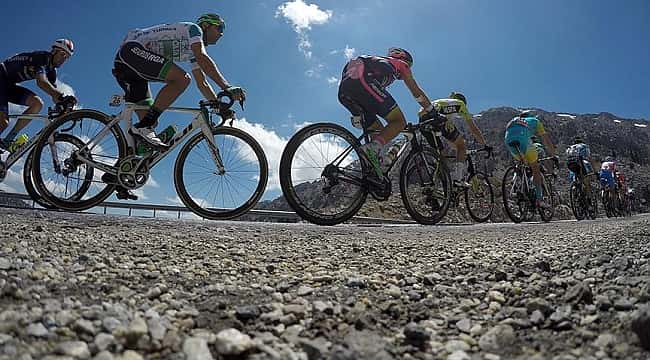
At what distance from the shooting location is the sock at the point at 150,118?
5000 millimetres

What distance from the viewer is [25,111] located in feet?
21.4

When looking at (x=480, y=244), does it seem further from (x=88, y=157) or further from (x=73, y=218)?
(x=88, y=157)

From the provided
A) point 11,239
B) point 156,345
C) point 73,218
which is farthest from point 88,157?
point 156,345

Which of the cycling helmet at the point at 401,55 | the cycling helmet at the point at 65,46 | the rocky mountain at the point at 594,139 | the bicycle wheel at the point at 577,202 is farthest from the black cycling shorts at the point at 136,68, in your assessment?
the rocky mountain at the point at 594,139

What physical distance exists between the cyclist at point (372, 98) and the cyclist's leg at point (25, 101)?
17.4ft

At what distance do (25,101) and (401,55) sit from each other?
6.44m

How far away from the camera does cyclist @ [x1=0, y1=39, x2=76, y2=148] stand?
20.8ft

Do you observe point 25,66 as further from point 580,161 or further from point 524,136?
point 580,161

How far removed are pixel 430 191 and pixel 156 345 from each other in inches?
225

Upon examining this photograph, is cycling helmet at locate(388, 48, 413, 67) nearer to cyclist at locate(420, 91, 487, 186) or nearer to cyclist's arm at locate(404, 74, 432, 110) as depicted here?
cyclist's arm at locate(404, 74, 432, 110)

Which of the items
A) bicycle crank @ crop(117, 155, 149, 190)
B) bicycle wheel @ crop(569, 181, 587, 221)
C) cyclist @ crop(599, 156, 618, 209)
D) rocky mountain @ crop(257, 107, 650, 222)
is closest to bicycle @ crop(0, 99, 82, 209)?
bicycle crank @ crop(117, 155, 149, 190)

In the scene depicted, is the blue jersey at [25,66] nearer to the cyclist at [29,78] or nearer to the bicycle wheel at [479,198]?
the cyclist at [29,78]

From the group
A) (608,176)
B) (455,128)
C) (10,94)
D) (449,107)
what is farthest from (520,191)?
(10,94)

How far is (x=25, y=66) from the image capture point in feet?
20.9
